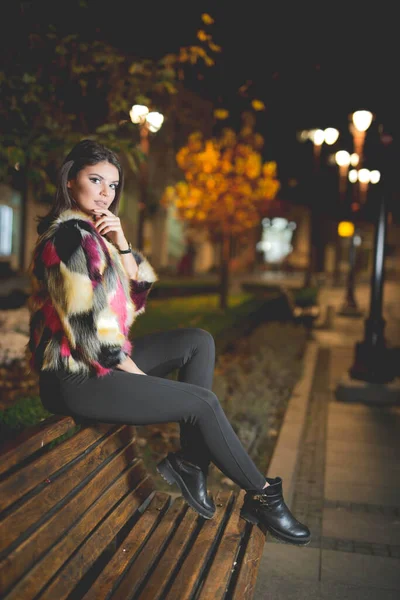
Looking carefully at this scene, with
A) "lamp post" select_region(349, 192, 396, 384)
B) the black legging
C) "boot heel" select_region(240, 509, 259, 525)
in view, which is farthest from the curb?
the black legging

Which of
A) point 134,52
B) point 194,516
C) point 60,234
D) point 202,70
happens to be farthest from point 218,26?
point 194,516

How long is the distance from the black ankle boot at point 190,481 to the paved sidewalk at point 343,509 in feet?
1.87

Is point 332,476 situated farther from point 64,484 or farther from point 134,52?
point 134,52

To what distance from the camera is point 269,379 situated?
316 inches

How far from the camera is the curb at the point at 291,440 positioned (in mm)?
4675

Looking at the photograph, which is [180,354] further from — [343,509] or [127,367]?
[343,509]

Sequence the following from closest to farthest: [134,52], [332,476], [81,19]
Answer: [332,476] < [81,19] < [134,52]

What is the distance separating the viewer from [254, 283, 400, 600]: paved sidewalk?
3.24 metres

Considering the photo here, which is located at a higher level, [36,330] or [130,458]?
[36,330]

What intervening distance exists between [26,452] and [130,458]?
963 millimetres

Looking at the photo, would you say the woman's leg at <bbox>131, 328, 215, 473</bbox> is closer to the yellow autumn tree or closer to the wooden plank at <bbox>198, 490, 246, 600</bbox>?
the wooden plank at <bbox>198, 490, 246, 600</bbox>

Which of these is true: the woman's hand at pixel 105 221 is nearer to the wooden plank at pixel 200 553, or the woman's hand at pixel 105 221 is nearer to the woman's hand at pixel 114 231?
the woman's hand at pixel 114 231

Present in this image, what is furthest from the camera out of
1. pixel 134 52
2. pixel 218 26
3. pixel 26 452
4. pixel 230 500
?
pixel 218 26

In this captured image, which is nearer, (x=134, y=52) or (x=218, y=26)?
(x=134, y=52)
